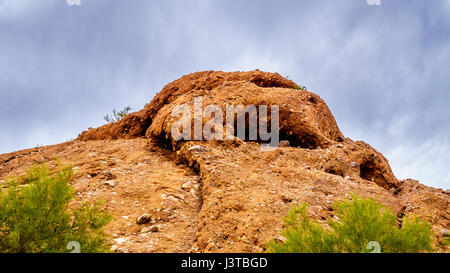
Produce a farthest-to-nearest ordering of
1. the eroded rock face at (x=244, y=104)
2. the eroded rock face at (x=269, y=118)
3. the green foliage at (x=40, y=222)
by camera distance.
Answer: the eroded rock face at (x=244, y=104), the eroded rock face at (x=269, y=118), the green foliage at (x=40, y=222)

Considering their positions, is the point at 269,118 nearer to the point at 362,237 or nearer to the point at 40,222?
the point at 362,237

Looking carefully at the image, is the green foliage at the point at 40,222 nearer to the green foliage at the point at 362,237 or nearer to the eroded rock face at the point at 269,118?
the green foliage at the point at 362,237

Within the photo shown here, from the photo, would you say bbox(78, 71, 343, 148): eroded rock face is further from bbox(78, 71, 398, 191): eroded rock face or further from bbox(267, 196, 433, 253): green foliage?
bbox(267, 196, 433, 253): green foliage

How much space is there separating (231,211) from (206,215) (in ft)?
1.66

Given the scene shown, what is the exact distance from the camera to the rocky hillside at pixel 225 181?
5234 millimetres

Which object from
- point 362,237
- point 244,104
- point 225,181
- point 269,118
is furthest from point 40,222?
point 269,118

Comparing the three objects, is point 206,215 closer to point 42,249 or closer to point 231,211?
point 231,211

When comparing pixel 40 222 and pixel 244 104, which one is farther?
pixel 244 104

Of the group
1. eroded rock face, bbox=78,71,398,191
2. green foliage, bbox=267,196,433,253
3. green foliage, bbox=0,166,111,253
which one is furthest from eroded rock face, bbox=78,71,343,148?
green foliage, bbox=267,196,433,253

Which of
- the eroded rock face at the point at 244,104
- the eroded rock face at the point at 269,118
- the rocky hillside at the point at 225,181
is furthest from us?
the eroded rock face at the point at 244,104

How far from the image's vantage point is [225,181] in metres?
6.51

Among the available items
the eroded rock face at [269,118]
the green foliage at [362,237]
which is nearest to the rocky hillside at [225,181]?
the eroded rock face at [269,118]

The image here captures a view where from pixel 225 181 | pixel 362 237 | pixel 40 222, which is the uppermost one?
pixel 225 181
